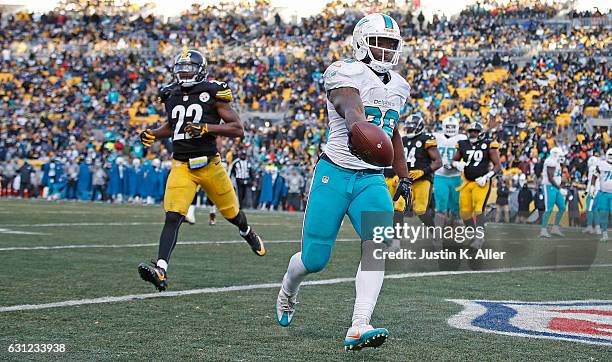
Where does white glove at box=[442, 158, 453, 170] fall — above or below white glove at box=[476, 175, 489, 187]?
above

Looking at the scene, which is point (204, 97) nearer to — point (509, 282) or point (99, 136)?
point (509, 282)

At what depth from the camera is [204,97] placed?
7.61m

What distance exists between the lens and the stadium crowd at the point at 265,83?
89.0 feet

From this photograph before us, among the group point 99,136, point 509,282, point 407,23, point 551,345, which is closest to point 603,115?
point 407,23

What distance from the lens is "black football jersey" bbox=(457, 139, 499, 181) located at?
12414mm

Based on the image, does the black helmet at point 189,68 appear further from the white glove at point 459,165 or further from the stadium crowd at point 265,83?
the stadium crowd at point 265,83

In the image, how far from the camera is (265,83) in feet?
120

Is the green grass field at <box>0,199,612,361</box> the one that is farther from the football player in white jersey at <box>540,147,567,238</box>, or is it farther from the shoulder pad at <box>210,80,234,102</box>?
the football player in white jersey at <box>540,147,567,238</box>

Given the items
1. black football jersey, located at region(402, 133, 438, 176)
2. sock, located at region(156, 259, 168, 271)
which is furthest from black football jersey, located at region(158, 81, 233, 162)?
black football jersey, located at region(402, 133, 438, 176)

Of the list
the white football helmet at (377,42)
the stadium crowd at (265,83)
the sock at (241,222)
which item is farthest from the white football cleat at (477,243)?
the stadium crowd at (265,83)

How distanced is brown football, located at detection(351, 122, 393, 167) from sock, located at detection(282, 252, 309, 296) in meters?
0.89

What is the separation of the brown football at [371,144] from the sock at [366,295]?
622 mm

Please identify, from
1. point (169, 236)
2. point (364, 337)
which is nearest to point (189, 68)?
point (169, 236)

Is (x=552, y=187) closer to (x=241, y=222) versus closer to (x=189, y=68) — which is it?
(x=241, y=222)
